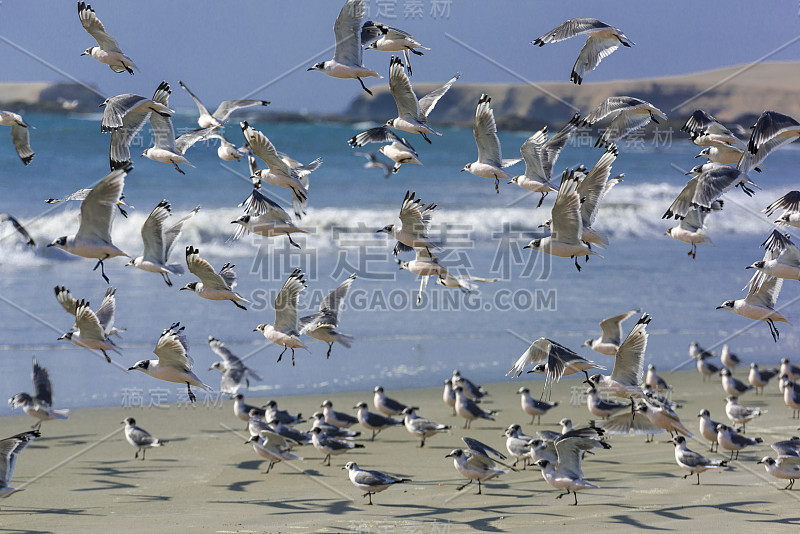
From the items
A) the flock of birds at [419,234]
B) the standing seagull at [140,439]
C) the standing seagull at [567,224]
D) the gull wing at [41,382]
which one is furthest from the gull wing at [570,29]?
the gull wing at [41,382]

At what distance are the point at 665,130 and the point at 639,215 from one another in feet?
38.2

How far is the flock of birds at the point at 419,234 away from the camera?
8.27 metres

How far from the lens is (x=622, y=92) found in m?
38.2

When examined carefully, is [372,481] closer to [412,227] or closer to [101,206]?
[412,227]

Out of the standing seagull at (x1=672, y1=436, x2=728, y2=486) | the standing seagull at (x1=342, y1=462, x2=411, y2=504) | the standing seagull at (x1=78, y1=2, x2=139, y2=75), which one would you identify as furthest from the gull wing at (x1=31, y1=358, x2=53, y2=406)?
the standing seagull at (x1=672, y1=436, x2=728, y2=486)

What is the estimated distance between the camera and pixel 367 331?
1633 cm

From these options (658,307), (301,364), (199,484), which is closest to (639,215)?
(658,307)

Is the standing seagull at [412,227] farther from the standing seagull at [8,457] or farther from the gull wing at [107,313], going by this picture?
the standing seagull at [8,457]

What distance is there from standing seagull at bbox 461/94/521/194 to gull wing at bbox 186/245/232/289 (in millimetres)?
2910

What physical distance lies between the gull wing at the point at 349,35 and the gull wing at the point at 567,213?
8.38 feet

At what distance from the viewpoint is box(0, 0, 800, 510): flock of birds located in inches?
325

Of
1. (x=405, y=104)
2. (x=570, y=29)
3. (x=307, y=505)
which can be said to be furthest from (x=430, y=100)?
(x=307, y=505)

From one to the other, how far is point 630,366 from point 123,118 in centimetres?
556

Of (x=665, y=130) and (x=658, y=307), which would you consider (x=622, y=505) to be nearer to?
(x=658, y=307)
